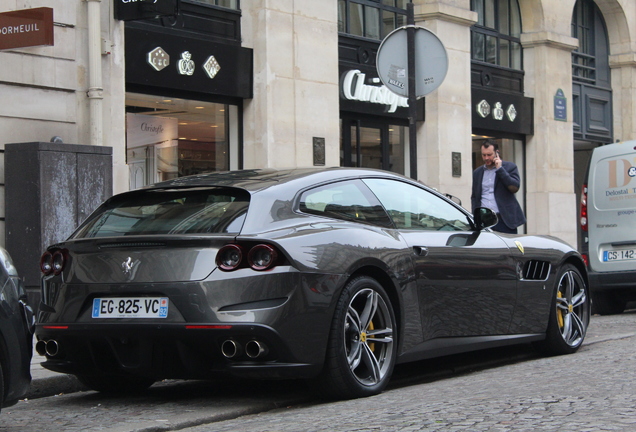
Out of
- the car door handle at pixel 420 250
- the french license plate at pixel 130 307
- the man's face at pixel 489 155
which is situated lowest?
the french license plate at pixel 130 307

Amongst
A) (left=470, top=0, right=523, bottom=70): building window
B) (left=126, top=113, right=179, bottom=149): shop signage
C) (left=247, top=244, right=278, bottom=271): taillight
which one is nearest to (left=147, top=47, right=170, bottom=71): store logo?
(left=126, top=113, right=179, bottom=149): shop signage

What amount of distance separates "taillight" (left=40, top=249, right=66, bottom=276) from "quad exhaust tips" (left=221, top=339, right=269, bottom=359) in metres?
1.16

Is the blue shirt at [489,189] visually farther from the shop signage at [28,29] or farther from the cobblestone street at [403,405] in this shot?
the shop signage at [28,29]

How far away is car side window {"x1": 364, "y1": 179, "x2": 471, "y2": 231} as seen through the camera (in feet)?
22.8

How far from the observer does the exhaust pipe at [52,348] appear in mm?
6172

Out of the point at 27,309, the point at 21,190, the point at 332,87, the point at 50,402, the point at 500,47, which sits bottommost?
the point at 50,402

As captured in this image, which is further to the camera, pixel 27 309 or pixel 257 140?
pixel 257 140

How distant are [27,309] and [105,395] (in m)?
1.57

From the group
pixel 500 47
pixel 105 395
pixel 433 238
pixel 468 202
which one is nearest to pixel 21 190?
pixel 105 395

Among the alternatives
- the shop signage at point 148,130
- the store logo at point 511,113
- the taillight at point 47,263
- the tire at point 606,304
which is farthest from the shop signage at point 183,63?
the store logo at point 511,113

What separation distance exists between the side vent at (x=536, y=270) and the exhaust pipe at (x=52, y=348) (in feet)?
11.3

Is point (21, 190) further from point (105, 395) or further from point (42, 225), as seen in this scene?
point (105, 395)

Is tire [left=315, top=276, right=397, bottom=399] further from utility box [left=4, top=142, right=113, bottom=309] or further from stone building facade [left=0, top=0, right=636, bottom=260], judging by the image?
utility box [left=4, top=142, right=113, bottom=309]

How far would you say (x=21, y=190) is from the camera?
10812 mm
